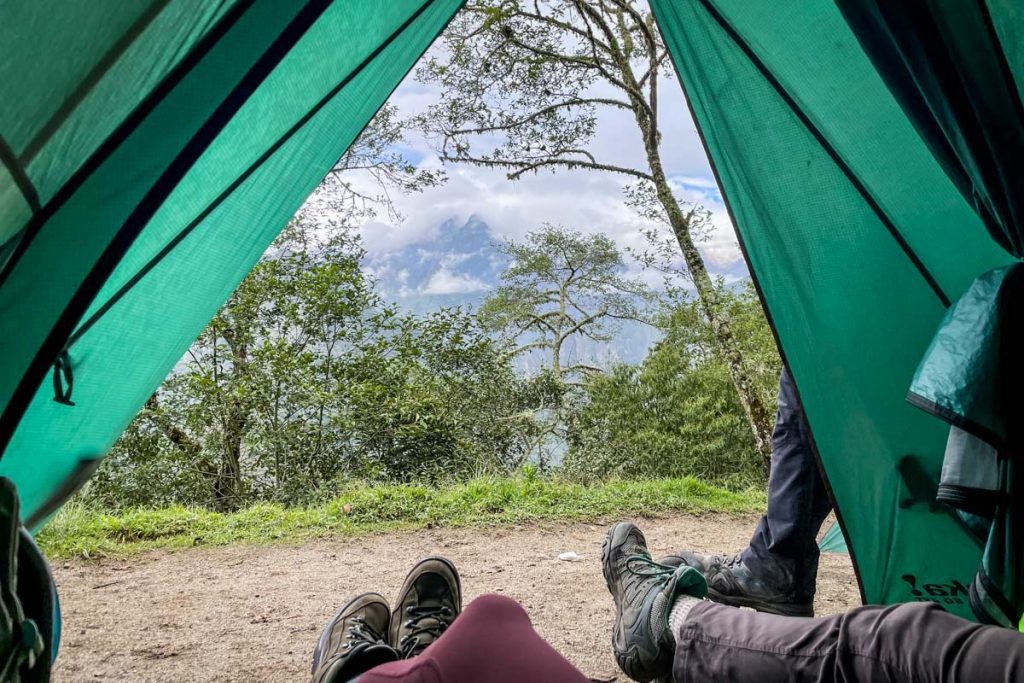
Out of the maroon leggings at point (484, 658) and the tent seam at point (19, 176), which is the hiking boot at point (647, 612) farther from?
the tent seam at point (19, 176)

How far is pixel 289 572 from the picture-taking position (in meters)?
3.08

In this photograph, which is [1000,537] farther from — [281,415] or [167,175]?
[281,415]

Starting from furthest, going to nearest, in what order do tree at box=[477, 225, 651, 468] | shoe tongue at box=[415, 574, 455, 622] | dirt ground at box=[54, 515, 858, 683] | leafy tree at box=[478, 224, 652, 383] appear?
leafy tree at box=[478, 224, 652, 383]
tree at box=[477, 225, 651, 468]
dirt ground at box=[54, 515, 858, 683]
shoe tongue at box=[415, 574, 455, 622]

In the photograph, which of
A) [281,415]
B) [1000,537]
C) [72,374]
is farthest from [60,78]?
[281,415]

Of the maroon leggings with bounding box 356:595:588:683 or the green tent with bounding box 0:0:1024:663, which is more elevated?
the green tent with bounding box 0:0:1024:663

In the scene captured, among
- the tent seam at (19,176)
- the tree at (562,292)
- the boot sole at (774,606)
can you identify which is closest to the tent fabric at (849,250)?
the boot sole at (774,606)

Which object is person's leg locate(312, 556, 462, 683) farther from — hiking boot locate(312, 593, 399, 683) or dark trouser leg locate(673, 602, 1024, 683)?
dark trouser leg locate(673, 602, 1024, 683)

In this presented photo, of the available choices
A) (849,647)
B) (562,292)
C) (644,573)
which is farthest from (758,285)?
(562,292)

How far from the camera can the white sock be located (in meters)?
1.31

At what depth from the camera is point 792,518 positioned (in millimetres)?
1807

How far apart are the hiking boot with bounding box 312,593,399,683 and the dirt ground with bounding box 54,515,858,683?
1.69 ft

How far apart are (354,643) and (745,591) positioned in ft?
3.66

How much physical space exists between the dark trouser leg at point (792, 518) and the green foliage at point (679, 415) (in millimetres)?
4621

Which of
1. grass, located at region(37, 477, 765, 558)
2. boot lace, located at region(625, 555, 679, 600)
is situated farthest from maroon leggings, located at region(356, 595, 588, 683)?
grass, located at region(37, 477, 765, 558)
